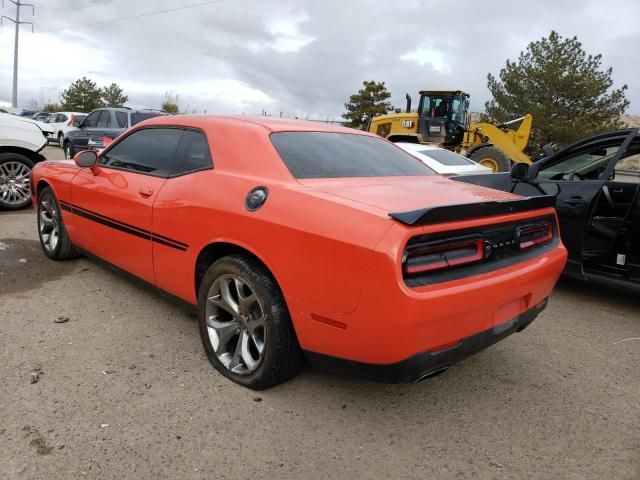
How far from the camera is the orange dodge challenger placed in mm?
2131

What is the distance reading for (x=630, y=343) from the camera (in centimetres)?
379

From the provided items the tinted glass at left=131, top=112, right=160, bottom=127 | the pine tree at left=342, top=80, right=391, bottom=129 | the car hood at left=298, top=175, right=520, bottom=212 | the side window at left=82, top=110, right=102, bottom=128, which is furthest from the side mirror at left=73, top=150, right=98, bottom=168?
the pine tree at left=342, top=80, right=391, bottom=129

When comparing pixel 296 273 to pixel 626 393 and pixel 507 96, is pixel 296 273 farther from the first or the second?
pixel 507 96

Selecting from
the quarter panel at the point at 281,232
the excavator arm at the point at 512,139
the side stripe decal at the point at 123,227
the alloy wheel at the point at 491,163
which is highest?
the excavator arm at the point at 512,139

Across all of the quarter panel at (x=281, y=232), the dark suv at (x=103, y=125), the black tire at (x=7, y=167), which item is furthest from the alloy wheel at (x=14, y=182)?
the quarter panel at (x=281, y=232)

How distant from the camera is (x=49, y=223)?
4.88 m

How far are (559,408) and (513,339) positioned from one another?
3.08ft

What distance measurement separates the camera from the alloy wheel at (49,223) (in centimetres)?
470

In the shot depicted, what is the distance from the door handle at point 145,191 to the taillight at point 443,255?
1.95 meters

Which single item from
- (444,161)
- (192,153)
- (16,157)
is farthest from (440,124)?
(192,153)

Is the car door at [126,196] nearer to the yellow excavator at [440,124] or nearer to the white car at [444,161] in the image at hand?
the white car at [444,161]

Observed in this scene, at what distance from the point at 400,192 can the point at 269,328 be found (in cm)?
98

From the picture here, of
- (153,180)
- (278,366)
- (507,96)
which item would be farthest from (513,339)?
(507,96)

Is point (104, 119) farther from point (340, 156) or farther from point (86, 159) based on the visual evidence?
point (340, 156)
